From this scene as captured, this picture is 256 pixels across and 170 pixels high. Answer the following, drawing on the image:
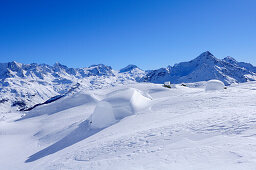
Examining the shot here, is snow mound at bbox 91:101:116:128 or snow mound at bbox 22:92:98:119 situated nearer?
snow mound at bbox 91:101:116:128

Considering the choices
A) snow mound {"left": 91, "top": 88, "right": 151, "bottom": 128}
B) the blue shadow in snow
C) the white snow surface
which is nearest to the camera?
the white snow surface

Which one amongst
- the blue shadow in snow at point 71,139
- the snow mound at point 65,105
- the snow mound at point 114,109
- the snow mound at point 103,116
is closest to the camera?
the blue shadow in snow at point 71,139

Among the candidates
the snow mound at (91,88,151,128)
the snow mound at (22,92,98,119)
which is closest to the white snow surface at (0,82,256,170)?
the snow mound at (91,88,151,128)

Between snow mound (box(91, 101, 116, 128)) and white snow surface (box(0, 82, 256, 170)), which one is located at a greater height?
snow mound (box(91, 101, 116, 128))

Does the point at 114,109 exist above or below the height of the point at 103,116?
above

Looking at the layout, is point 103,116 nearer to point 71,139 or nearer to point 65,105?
point 71,139

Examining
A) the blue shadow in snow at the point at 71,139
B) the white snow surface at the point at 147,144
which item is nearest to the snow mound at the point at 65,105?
the white snow surface at the point at 147,144

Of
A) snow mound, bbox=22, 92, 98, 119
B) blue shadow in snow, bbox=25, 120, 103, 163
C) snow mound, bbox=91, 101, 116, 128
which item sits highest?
snow mound, bbox=22, 92, 98, 119

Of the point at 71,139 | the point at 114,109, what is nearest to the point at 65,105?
the point at 71,139

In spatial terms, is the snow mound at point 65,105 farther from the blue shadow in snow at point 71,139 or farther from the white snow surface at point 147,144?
the blue shadow in snow at point 71,139

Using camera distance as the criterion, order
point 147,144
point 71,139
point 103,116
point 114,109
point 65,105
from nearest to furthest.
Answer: point 147,144
point 71,139
point 103,116
point 114,109
point 65,105

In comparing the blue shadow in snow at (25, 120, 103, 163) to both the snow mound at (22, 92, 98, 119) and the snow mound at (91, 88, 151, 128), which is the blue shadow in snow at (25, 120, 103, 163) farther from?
the snow mound at (22, 92, 98, 119)

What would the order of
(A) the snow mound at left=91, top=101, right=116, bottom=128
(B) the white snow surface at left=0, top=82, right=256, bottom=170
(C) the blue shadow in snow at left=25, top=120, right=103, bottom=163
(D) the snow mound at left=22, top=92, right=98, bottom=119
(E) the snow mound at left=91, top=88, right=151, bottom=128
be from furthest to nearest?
(D) the snow mound at left=22, top=92, right=98, bottom=119
(E) the snow mound at left=91, top=88, right=151, bottom=128
(A) the snow mound at left=91, top=101, right=116, bottom=128
(C) the blue shadow in snow at left=25, top=120, right=103, bottom=163
(B) the white snow surface at left=0, top=82, right=256, bottom=170

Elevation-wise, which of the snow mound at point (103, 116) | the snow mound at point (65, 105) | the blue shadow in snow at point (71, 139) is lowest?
the blue shadow in snow at point (71, 139)
